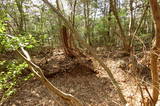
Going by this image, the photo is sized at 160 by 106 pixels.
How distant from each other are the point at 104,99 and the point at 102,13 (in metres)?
8.53

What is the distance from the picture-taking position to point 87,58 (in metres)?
7.30

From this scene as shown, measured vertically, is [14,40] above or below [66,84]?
above

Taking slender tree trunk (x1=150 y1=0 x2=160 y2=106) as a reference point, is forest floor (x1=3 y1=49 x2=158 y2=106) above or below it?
below

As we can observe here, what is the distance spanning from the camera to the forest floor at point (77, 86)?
5.26m

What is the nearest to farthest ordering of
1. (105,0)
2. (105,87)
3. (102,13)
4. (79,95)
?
(79,95), (105,87), (105,0), (102,13)

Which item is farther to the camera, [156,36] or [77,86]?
[77,86]

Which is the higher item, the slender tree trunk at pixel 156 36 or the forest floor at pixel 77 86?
the slender tree trunk at pixel 156 36

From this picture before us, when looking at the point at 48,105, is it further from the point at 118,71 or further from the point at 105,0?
the point at 105,0

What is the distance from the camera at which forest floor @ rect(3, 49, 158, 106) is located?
5258 mm

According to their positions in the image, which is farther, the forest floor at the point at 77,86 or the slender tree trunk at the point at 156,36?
the forest floor at the point at 77,86

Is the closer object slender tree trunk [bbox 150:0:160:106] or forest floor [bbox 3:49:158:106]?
slender tree trunk [bbox 150:0:160:106]

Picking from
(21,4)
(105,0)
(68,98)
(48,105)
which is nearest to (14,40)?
(68,98)

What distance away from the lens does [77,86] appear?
6.18 metres

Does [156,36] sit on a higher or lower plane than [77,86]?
higher
